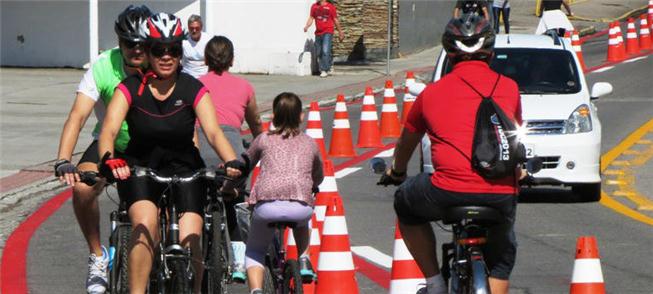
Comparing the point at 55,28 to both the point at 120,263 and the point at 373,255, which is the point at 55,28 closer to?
the point at 373,255

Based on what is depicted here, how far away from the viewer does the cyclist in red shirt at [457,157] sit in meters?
6.93

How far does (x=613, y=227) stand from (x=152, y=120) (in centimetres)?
631

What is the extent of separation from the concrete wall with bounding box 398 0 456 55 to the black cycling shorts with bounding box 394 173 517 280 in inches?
1111

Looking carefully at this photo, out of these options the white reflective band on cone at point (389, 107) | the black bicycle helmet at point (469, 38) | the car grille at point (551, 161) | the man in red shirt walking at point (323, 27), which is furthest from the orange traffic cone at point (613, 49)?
the black bicycle helmet at point (469, 38)

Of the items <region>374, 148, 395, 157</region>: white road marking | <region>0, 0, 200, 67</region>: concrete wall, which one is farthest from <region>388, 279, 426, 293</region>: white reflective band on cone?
<region>0, 0, 200, 67</region>: concrete wall

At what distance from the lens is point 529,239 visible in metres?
12.6

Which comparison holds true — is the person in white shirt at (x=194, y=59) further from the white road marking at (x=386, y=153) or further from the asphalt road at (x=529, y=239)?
the white road marking at (x=386, y=153)

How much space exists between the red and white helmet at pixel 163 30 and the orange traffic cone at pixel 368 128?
37.7 feet

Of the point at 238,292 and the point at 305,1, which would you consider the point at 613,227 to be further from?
the point at 305,1

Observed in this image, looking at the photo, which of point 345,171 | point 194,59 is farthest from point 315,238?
point 345,171

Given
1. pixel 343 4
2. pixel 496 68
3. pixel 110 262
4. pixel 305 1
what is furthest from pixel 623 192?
pixel 343 4

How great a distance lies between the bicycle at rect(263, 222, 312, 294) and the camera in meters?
8.59

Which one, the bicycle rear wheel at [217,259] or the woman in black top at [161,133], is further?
the bicycle rear wheel at [217,259]

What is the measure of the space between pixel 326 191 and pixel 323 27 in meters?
18.4
